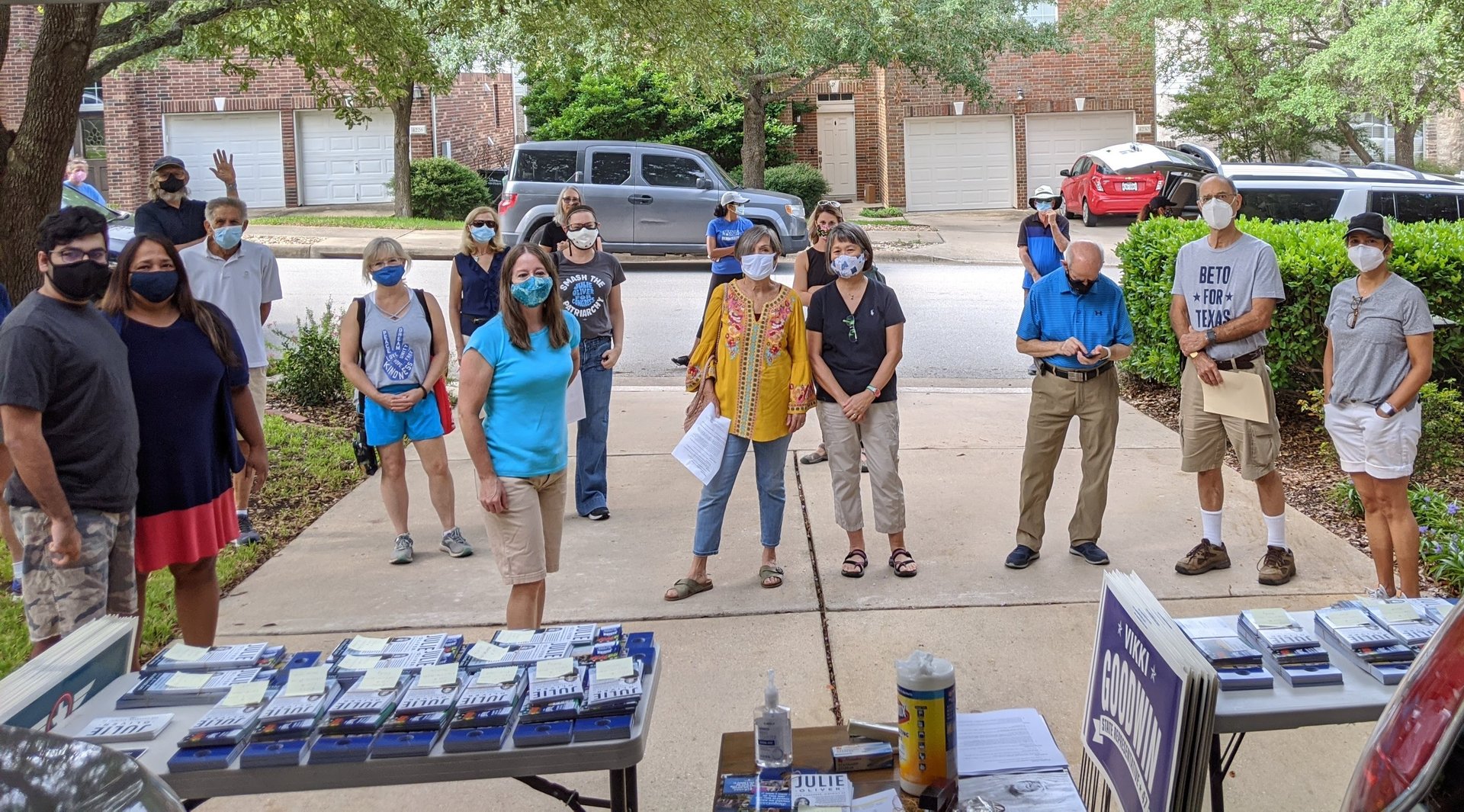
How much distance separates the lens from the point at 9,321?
4234mm

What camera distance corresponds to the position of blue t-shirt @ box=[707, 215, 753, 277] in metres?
10.4

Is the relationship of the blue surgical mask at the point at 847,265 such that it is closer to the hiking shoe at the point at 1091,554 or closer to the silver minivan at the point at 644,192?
the hiking shoe at the point at 1091,554

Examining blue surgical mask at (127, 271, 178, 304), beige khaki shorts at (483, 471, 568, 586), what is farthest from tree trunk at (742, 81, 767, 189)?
blue surgical mask at (127, 271, 178, 304)

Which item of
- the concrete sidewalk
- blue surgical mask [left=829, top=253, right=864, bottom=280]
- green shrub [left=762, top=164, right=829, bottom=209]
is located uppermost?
green shrub [left=762, top=164, right=829, bottom=209]

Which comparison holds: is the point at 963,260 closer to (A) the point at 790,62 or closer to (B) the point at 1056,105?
(A) the point at 790,62

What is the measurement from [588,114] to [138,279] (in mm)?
23823

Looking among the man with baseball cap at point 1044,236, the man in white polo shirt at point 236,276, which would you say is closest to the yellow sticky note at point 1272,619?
the man in white polo shirt at point 236,276

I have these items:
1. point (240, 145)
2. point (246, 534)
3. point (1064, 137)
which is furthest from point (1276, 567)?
point (240, 145)

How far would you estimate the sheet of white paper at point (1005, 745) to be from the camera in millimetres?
3279

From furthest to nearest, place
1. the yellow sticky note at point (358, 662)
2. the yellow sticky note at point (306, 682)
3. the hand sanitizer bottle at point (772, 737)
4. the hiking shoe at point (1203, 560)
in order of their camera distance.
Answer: the hiking shoe at point (1203, 560) → the yellow sticky note at point (358, 662) → the yellow sticky note at point (306, 682) → the hand sanitizer bottle at point (772, 737)

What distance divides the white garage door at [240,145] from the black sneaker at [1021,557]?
87.4 feet

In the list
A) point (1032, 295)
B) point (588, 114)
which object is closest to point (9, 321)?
point (1032, 295)

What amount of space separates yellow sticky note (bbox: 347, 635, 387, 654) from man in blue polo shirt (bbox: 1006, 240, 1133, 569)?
3.84 m

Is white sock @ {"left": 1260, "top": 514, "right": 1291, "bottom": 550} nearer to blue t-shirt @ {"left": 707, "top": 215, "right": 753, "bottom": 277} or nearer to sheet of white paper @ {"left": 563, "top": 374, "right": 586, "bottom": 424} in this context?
sheet of white paper @ {"left": 563, "top": 374, "right": 586, "bottom": 424}
